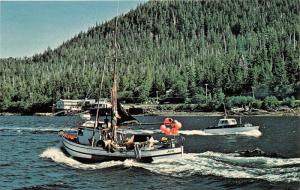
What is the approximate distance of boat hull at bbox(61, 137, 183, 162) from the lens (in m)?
51.6

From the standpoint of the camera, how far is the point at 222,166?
48.2 m

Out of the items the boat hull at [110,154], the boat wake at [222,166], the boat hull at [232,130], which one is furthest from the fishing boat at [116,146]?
the boat hull at [232,130]

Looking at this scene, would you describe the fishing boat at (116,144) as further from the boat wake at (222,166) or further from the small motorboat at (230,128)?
the small motorboat at (230,128)

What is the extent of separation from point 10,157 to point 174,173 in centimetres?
2943

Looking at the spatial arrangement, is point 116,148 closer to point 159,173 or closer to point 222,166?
point 159,173

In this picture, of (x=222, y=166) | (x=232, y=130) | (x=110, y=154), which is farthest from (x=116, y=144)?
(x=232, y=130)

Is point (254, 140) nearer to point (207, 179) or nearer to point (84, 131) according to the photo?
point (84, 131)

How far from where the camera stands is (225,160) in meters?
52.2

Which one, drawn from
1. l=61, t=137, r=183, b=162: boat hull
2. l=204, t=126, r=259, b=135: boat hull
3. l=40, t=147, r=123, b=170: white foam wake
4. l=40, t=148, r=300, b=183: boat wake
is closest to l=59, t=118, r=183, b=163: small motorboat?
l=61, t=137, r=183, b=162: boat hull

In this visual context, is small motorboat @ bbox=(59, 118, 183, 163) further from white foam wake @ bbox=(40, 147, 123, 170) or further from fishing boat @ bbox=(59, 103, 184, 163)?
Answer: white foam wake @ bbox=(40, 147, 123, 170)

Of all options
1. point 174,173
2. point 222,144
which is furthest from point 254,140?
point 174,173

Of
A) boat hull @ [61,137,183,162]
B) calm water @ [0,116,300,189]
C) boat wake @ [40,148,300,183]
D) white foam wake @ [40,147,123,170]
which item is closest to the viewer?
calm water @ [0,116,300,189]

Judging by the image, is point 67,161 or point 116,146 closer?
point 116,146

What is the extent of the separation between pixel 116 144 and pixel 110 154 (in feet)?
4.66
